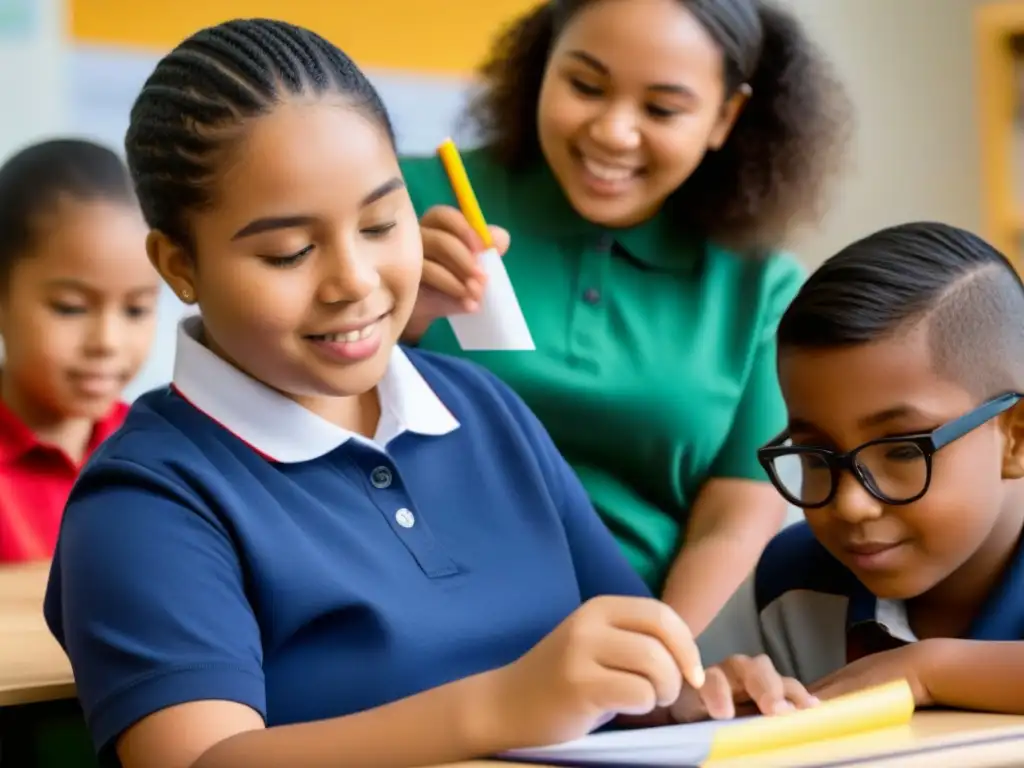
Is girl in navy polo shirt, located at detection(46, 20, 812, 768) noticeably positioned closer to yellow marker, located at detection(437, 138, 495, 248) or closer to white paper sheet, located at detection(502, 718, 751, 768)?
white paper sheet, located at detection(502, 718, 751, 768)

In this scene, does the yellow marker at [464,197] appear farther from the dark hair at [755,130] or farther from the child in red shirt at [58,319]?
the child in red shirt at [58,319]

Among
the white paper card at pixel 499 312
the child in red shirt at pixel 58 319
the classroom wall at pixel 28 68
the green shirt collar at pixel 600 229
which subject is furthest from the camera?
the classroom wall at pixel 28 68

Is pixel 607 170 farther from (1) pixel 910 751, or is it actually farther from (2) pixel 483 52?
(2) pixel 483 52

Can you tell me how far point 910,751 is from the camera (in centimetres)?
70

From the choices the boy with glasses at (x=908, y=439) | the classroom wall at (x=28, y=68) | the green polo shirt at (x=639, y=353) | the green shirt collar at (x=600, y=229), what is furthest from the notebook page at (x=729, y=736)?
the classroom wall at (x=28, y=68)

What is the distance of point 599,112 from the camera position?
54.5 inches

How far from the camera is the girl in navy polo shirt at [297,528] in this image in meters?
0.74

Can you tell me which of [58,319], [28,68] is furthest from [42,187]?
[28,68]

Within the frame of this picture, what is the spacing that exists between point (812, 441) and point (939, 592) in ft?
0.52

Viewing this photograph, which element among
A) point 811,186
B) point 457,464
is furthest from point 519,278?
point 457,464

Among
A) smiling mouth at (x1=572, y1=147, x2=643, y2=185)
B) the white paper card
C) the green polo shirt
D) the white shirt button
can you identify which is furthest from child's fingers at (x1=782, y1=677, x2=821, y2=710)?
smiling mouth at (x1=572, y1=147, x2=643, y2=185)

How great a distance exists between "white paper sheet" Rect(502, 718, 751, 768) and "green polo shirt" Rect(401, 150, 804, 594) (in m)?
0.65

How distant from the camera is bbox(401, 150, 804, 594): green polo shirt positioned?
4.72 feet

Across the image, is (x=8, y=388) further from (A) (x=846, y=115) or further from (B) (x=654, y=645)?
(B) (x=654, y=645)
